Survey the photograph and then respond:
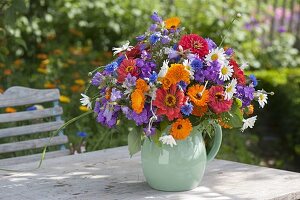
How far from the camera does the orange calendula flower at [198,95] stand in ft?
7.26

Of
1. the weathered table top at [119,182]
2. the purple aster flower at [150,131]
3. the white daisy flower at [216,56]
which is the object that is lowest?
the weathered table top at [119,182]

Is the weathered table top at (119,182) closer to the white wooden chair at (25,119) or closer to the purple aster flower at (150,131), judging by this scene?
the purple aster flower at (150,131)

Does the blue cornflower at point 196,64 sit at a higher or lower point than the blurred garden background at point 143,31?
lower

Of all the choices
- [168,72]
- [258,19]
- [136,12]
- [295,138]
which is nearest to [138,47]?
[168,72]

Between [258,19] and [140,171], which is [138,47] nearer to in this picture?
[140,171]

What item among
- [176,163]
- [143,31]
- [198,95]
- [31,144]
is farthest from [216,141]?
[143,31]

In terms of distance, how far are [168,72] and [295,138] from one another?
3.48m

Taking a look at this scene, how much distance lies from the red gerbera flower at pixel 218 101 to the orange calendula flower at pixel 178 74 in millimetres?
93

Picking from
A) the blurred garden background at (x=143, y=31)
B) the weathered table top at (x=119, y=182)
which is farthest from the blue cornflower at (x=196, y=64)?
the blurred garden background at (x=143, y=31)

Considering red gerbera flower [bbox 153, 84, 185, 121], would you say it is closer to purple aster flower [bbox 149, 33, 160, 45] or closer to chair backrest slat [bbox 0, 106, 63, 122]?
purple aster flower [bbox 149, 33, 160, 45]

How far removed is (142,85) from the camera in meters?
2.21

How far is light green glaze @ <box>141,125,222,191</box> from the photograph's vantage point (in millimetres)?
2348

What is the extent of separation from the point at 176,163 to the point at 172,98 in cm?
26

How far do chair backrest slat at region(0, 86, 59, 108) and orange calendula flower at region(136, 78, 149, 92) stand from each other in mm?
1143
